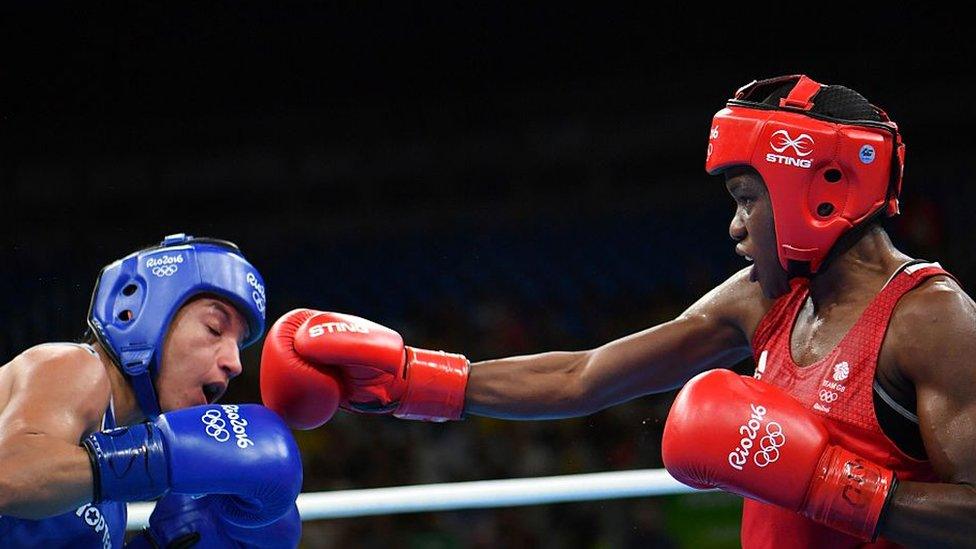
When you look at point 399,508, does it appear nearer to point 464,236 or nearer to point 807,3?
point 464,236

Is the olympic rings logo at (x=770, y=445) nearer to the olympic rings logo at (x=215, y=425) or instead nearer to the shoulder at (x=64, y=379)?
the olympic rings logo at (x=215, y=425)

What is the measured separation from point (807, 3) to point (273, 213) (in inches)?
183

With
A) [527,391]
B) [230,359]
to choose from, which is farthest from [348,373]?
[527,391]

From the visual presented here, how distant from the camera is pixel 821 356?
6.73 feet

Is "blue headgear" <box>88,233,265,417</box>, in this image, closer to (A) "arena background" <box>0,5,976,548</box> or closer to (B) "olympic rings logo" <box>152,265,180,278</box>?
(B) "olympic rings logo" <box>152,265,180,278</box>

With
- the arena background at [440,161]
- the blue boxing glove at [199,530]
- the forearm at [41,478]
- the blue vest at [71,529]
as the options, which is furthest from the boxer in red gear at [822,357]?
the arena background at [440,161]

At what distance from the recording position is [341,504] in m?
3.10

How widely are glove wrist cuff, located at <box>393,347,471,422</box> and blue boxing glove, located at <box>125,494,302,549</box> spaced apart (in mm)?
374

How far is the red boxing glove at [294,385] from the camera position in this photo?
229 centimetres

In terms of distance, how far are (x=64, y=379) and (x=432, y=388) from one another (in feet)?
2.59

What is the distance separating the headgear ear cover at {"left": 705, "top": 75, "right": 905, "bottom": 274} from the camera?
6.67 feet

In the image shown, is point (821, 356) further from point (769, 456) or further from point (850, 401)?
point (769, 456)

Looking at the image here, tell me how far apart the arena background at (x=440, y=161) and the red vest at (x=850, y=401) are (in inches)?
148

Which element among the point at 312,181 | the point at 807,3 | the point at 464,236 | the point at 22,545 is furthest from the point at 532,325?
the point at 22,545
